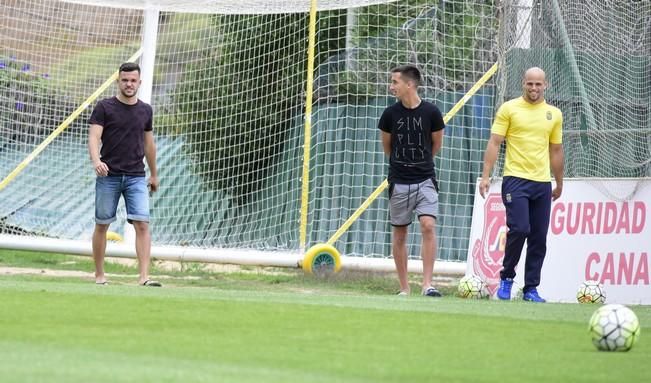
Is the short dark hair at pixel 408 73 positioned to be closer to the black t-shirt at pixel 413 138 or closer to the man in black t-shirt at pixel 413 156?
the man in black t-shirt at pixel 413 156

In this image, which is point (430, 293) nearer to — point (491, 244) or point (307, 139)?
point (491, 244)

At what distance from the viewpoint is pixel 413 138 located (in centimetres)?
1230

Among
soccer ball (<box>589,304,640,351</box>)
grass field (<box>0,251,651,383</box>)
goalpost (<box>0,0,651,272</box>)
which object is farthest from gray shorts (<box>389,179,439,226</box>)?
soccer ball (<box>589,304,640,351</box>)

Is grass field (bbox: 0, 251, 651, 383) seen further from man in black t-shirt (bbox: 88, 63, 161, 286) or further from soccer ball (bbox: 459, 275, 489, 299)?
soccer ball (bbox: 459, 275, 489, 299)

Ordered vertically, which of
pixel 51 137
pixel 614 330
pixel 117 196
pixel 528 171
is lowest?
pixel 614 330

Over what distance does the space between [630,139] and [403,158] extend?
2.75m

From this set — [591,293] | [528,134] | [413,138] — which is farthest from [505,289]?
[413,138]

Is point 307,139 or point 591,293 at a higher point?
point 307,139

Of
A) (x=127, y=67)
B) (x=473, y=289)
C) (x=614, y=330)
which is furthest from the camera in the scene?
(x=473, y=289)

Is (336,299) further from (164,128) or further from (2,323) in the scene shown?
(164,128)

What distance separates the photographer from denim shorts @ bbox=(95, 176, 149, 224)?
40.3 feet

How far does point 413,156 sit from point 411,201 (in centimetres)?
40

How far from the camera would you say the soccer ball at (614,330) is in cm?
711

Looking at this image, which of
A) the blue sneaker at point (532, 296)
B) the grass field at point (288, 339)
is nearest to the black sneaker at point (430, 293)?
the blue sneaker at point (532, 296)
